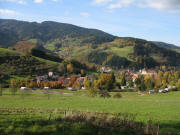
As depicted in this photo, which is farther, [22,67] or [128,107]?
[22,67]

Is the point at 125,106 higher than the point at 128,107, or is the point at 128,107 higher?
the point at 128,107

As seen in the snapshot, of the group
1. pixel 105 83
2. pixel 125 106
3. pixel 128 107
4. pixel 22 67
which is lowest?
pixel 125 106

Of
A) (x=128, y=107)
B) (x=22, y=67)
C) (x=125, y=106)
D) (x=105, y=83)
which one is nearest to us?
(x=128, y=107)

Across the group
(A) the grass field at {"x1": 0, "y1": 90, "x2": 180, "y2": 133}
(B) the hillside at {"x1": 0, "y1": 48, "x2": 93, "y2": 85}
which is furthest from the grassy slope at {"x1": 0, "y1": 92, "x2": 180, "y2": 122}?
(B) the hillside at {"x1": 0, "y1": 48, "x2": 93, "y2": 85}

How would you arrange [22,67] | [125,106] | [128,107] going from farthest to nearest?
[22,67], [125,106], [128,107]

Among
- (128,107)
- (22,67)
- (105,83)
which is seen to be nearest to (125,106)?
(128,107)

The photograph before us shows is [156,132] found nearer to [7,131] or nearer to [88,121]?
[88,121]

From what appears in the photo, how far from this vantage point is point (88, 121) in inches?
540

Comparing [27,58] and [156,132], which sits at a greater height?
[27,58]

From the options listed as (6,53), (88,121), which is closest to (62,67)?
(6,53)

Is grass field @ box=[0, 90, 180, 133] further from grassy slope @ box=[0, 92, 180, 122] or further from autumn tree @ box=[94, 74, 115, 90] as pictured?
autumn tree @ box=[94, 74, 115, 90]

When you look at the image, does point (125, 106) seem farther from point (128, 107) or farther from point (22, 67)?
point (22, 67)

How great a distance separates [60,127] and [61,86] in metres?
116

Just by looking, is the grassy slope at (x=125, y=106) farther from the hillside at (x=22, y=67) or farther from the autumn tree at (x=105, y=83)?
the hillside at (x=22, y=67)
